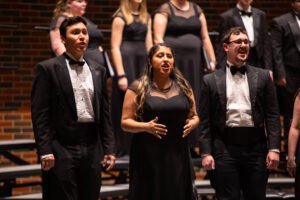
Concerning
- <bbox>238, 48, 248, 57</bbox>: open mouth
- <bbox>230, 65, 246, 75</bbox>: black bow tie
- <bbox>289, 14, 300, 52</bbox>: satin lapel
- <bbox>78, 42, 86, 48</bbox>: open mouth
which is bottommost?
<bbox>230, 65, 246, 75</bbox>: black bow tie

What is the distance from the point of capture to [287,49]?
20.6 ft

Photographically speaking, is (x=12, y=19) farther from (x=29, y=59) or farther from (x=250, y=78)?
(x=250, y=78)

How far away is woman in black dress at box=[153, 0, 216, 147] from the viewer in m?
6.17

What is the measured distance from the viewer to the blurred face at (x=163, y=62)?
4711mm

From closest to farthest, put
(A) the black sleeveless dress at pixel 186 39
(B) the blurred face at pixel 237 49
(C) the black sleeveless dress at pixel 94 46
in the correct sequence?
1. (B) the blurred face at pixel 237 49
2. (C) the black sleeveless dress at pixel 94 46
3. (A) the black sleeveless dress at pixel 186 39

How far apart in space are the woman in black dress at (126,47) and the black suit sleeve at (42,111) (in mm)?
1792

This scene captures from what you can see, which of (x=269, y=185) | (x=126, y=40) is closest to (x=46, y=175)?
(x=126, y=40)

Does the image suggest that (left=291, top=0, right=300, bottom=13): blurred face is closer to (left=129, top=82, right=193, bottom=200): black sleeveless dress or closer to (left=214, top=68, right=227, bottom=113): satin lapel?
(left=214, top=68, right=227, bottom=113): satin lapel

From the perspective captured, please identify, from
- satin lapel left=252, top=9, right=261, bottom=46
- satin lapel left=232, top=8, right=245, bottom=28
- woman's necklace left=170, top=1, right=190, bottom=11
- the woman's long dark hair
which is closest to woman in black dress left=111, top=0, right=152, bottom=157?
woman's necklace left=170, top=1, right=190, bottom=11

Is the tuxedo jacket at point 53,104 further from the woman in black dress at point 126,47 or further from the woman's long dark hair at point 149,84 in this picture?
the woman in black dress at point 126,47

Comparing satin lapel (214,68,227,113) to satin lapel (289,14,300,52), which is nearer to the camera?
satin lapel (214,68,227,113)

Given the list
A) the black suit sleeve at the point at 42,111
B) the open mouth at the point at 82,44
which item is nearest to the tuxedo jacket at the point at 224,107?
the open mouth at the point at 82,44

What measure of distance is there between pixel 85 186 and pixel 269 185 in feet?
8.51

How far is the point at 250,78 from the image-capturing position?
480 centimetres
